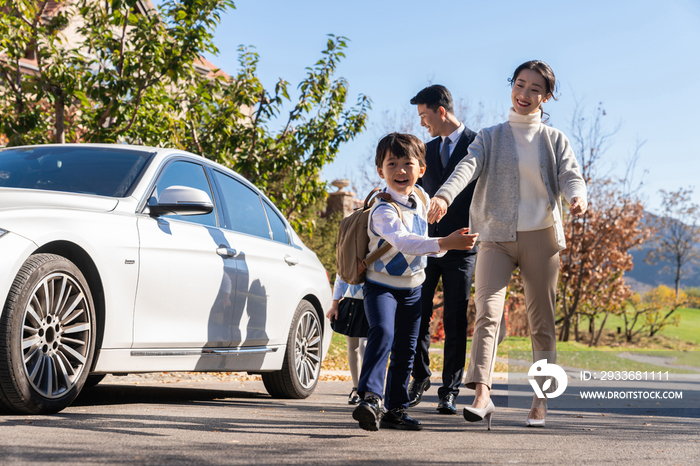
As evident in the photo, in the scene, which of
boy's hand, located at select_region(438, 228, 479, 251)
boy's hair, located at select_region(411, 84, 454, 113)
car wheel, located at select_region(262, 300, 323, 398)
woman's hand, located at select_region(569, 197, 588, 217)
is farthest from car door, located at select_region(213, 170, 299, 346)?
woman's hand, located at select_region(569, 197, 588, 217)

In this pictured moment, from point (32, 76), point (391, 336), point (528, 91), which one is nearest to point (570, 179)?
point (528, 91)

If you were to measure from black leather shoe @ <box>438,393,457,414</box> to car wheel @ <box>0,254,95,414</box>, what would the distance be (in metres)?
2.41

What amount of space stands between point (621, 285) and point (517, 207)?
77.9 ft

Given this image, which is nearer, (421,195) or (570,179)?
(421,195)

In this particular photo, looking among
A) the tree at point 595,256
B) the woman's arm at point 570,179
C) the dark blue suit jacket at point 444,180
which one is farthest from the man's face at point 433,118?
the tree at point 595,256

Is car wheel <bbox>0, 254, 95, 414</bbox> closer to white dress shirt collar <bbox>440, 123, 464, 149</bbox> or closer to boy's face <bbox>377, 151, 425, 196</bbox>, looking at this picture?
boy's face <bbox>377, 151, 425, 196</bbox>

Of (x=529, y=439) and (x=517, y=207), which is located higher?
(x=517, y=207)

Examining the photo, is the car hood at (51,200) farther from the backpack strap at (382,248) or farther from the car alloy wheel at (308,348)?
the car alloy wheel at (308,348)

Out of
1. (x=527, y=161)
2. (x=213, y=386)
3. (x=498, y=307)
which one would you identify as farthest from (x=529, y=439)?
(x=213, y=386)

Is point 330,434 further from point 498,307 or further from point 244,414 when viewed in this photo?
point 498,307

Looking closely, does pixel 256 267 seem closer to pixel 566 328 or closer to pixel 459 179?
pixel 459 179

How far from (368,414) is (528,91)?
89.6 inches

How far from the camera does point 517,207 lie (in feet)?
14.6

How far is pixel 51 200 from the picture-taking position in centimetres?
381
